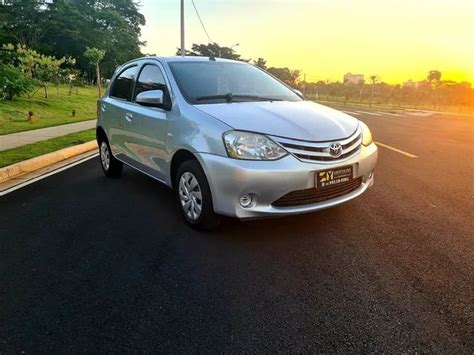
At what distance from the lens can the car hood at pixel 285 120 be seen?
360cm

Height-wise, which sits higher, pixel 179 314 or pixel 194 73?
pixel 194 73

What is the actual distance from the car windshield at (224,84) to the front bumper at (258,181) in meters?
0.91

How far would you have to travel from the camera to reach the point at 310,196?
11.9 ft

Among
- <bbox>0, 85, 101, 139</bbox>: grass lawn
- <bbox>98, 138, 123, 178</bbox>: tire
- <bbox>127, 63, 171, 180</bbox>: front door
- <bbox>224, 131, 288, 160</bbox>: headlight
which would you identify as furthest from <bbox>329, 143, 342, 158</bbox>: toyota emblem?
<bbox>0, 85, 101, 139</bbox>: grass lawn

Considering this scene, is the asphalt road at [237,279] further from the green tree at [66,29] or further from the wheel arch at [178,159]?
the green tree at [66,29]

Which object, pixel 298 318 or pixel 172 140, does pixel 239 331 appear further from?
pixel 172 140

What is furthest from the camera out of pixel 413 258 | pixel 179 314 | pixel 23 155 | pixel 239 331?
pixel 23 155

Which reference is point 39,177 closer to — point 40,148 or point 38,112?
point 40,148

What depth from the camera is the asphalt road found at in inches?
95.0

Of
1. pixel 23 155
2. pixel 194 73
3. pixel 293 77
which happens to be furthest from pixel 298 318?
pixel 293 77

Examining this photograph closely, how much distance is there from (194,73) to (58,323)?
3006 mm

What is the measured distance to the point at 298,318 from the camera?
2.59 m

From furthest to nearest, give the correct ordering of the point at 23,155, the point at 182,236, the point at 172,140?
1. the point at 23,155
2. the point at 172,140
3. the point at 182,236

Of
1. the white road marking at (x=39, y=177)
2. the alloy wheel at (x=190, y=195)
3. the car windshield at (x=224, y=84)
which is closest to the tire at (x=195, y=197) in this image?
the alloy wheel at (x=190, y=195)
